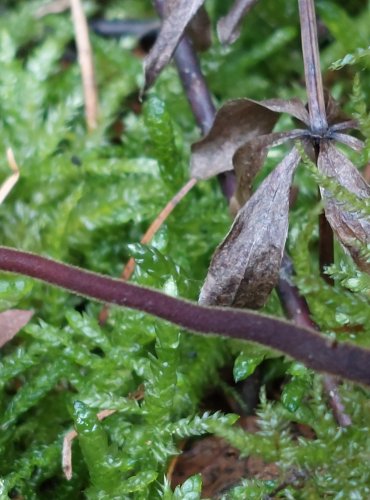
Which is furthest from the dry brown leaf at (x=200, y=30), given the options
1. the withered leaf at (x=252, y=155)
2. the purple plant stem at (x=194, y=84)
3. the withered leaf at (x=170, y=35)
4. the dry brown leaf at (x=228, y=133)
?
the withered leaf at (x=252, y=155)

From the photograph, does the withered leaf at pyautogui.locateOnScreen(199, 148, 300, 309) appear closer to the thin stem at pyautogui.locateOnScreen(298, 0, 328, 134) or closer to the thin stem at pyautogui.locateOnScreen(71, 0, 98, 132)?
the thin stem at pyautogui.locateOnScreen(298, 0, 328, 134)

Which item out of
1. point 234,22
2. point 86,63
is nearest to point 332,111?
point 234,22

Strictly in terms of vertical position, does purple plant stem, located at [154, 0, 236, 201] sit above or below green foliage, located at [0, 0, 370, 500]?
above

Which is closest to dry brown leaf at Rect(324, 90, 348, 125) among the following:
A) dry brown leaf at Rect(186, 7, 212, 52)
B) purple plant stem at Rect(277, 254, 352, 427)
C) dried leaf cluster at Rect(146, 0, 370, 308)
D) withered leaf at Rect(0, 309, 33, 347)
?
dried leaf cluster at Rect(146, 0, 370, 308)

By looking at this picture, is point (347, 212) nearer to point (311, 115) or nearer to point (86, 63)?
point (311, 115)

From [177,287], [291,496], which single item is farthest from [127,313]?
[291,496]

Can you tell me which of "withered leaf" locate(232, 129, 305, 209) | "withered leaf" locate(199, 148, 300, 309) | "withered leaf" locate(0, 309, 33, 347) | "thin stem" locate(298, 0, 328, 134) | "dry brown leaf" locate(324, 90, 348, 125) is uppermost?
"thin stem" locate(298, 0, 328, 134)

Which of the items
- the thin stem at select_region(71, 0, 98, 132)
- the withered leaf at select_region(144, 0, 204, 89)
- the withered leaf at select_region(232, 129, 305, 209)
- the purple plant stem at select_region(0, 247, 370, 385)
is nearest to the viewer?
the purple plant stem at select_region(0, 247, 370, 385)

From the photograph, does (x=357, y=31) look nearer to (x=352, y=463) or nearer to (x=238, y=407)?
(x=238, y=407)
